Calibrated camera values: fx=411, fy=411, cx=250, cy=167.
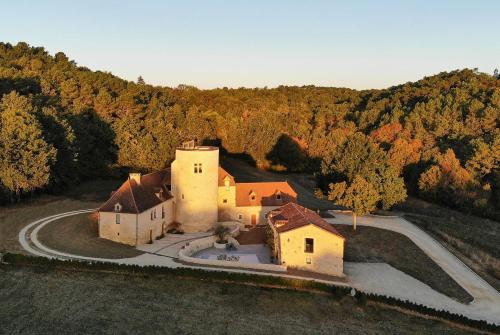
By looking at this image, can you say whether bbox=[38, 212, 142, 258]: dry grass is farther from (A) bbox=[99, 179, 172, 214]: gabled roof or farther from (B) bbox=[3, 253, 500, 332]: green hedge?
(A) bbox=[99, 179, 172, 214]: gabled roof

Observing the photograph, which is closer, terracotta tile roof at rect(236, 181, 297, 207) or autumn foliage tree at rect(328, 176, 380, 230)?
autumn foliage tree at rect(328, 176, 380, 230)

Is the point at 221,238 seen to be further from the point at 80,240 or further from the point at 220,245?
the point at 80,240

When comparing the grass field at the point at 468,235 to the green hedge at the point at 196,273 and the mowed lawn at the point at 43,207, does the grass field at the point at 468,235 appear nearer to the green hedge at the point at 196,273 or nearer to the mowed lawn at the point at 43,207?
the green hedge at the point at 196,273

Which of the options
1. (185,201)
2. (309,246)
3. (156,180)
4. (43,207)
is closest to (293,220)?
(309,246)

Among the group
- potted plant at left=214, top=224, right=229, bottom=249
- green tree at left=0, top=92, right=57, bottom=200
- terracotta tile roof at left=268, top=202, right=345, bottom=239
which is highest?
green tree at left=0, top=92, right=57, bottom=200

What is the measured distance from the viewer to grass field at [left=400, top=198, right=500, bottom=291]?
138 ft

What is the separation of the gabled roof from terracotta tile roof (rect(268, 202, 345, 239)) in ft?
42.0

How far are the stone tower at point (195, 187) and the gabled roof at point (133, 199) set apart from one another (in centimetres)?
318

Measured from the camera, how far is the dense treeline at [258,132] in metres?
54.3

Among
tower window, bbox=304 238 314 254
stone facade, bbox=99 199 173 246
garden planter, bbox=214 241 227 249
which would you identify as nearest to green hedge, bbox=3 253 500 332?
tower window, bbox=304 238 314 254

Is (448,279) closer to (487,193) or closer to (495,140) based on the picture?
(487,193)

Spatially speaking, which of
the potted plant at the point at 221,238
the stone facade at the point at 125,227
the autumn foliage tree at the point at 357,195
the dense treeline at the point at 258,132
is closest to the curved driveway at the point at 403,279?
the stone facade at the point at 125,227

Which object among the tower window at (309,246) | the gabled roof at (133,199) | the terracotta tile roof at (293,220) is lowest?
the tower window at (309,246)

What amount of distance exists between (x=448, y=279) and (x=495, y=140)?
45496mm
